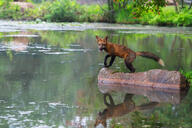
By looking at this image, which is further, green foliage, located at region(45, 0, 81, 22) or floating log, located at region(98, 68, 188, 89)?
green foliage, located at region(45, 0, 81, 22)

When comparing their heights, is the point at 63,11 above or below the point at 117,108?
below

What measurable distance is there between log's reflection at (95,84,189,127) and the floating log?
16 centimetres

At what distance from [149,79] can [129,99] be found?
4.60ft

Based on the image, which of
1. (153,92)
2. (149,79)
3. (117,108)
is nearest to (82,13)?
(149,79)

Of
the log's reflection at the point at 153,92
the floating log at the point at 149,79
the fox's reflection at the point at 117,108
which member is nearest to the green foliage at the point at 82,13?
the floating log at the point at 149,79

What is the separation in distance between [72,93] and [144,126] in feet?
10.6

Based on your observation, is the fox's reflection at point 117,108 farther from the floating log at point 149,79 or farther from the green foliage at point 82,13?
the green foliage at point 82,13

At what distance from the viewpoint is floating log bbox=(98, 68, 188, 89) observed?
35.3ft

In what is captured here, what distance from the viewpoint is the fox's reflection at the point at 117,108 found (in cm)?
827

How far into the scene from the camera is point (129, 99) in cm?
1004

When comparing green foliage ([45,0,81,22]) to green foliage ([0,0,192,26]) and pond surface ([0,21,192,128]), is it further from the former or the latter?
pond surface ([0,21,192,128])

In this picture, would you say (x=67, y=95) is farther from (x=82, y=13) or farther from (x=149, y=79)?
(x=82, y=13)

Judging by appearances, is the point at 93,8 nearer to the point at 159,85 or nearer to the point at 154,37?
the point at 154,37

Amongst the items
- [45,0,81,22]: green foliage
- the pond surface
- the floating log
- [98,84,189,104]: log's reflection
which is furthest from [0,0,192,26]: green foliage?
[98,84,189,104]: log's reflection
